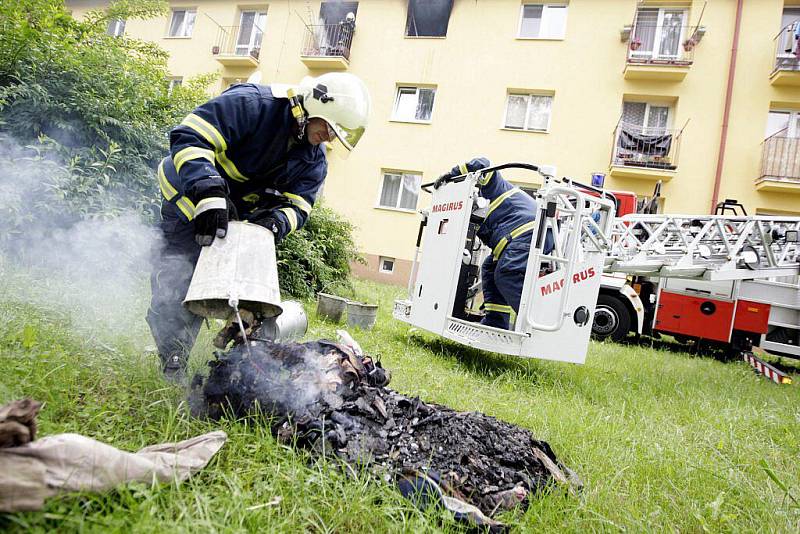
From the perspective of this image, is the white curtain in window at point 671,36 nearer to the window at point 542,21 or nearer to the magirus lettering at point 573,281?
the window at point 542,21

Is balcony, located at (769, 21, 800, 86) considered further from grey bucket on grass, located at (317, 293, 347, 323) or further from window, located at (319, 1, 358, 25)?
grey bucket on grass, located at (317, 293, 347, 323)

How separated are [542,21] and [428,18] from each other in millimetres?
3331

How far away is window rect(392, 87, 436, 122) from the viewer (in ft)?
46.0

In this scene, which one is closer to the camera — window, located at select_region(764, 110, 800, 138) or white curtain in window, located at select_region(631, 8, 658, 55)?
window, located at select_region(764, 110, 800, 138)

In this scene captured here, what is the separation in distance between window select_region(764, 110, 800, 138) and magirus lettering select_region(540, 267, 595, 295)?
433 inches

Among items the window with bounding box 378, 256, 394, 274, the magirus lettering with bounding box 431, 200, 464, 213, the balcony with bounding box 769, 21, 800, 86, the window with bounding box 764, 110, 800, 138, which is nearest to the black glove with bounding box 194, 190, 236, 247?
the magirus lettering with bounding box 431, 200, 464, 213

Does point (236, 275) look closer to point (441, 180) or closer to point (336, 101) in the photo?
point (336, 101)

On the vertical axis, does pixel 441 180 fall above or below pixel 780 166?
below

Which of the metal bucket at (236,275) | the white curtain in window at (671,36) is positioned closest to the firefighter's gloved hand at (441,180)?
the metal bucket at (236,275)

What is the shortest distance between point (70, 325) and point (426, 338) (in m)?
3.78

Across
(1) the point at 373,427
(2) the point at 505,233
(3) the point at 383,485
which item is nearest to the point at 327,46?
(2) the point at 505,233

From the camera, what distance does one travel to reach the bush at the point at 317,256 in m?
6.81

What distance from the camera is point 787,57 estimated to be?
37.5ft

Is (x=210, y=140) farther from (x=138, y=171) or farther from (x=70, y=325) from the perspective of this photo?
(x=138, y=171)
